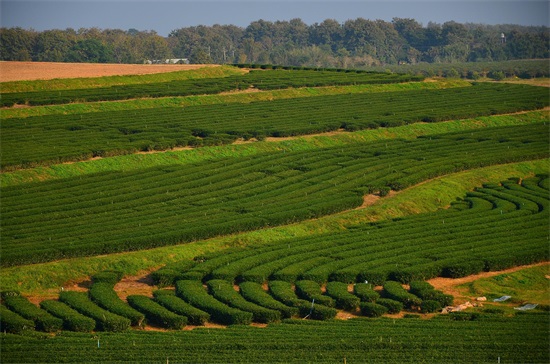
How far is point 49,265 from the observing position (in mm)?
45281

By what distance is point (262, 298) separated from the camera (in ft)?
136

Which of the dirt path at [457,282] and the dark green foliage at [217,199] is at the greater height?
the dark green foliage at [217,199]

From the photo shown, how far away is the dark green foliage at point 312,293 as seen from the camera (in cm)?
4147

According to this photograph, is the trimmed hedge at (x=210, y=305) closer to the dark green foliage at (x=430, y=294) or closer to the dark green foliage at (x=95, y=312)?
the dark green foliage at (x=95, y=312)

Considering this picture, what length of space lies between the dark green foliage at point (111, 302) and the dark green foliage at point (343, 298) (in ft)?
28.2

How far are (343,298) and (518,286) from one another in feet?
34.9

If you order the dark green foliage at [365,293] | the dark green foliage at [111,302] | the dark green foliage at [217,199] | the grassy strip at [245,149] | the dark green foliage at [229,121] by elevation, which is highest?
the dark green foliage at [229,121]

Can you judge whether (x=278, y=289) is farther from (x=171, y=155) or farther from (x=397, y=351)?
Result: (x=171, y=155)

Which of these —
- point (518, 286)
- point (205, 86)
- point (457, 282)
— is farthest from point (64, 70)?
point (518, 286)

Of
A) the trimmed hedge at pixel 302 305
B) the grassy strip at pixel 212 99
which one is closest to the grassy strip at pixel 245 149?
the grassy strip at pixel 212 99

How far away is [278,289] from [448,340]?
966 centimetres

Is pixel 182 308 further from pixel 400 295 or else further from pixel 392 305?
pixel 400 295

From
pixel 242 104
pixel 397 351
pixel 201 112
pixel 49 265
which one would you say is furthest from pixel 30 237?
pixel 242 104

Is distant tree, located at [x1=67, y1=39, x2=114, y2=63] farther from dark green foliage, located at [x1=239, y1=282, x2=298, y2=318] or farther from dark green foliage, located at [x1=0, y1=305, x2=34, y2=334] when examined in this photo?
dark green foliage, located at [x1=0, y1=305, x2=34, y2=334]
